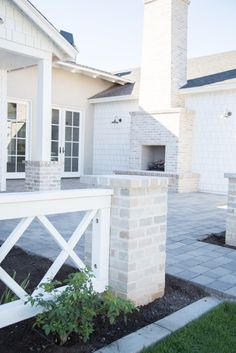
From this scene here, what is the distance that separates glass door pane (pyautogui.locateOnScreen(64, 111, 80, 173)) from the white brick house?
4cm

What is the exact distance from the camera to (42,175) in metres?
8.27

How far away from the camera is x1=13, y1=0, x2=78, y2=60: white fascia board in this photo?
23.9 ft

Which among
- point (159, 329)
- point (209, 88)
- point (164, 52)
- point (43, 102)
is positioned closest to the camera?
point (159, 329)

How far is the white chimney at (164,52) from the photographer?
11.6 metres

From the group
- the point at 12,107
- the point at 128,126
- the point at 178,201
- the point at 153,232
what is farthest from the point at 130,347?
the point at 128,126

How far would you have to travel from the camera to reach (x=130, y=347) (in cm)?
223

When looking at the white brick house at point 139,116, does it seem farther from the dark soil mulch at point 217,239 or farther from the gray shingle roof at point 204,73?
the dark soil mulch at point 217,239

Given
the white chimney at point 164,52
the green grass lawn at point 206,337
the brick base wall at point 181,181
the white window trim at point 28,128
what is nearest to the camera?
the green grass lawn at point 206,337

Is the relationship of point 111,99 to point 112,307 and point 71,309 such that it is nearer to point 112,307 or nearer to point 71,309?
point 112,307

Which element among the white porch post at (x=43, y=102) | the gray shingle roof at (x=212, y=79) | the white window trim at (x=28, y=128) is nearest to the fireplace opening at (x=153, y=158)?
the gray shingle roof at (x=212, y=79)

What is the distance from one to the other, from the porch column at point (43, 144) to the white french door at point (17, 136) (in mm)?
3682

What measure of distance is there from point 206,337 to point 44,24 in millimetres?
7073

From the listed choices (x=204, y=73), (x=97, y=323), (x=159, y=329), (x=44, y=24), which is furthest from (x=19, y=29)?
(x=204, y=73)

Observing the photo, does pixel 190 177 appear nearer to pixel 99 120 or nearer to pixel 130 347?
pixel 99 120
